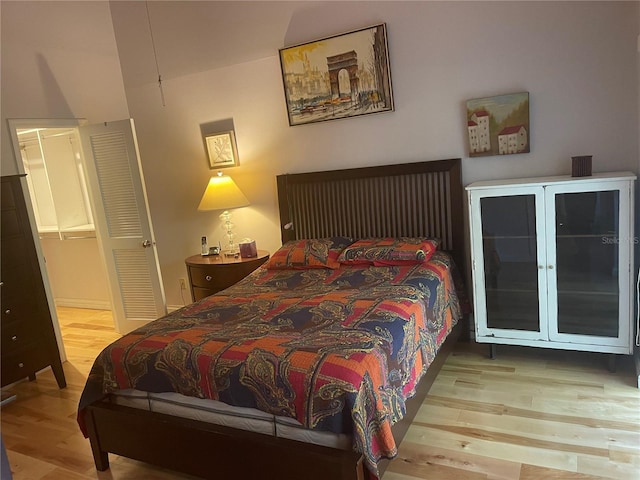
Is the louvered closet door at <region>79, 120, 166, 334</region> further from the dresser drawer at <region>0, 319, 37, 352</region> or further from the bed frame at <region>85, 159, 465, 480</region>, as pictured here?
the bed frame at <region>85, 159, 465, 480</region>

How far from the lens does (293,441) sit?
1802 millimetres

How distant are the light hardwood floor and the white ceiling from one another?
283 cm

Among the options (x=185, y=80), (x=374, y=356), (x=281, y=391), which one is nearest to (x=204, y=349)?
(x=281, y=391)

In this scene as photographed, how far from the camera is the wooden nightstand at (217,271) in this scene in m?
3.72

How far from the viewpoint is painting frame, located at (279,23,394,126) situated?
3379 millimetres

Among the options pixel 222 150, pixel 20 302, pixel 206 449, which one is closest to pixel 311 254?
pixel 222 150

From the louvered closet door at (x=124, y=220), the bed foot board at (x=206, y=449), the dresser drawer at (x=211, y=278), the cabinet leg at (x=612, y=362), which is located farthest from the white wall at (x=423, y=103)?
the bed foot board at (x=206, y=449)

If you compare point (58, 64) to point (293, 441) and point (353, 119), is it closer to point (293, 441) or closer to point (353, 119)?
point (353, 119)

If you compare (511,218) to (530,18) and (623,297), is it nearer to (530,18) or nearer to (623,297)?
(623,297)

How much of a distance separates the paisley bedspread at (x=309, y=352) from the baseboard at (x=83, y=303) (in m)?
3.15

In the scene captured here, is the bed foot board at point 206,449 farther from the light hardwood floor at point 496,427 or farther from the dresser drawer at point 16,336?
the dresser drawer at point 16,336

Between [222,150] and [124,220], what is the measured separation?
1115 millimetres

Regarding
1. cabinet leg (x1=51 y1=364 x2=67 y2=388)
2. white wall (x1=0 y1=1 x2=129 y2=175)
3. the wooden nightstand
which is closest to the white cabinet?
the wooden nightstand

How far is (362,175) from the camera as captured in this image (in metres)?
3.57
